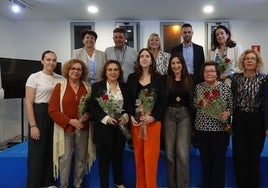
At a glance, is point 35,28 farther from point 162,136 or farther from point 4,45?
point 162,136

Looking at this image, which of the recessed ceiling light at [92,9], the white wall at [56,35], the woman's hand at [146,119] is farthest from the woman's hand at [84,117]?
the white wall at [56,35]

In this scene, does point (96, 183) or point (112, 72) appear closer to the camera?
point (112, 72)

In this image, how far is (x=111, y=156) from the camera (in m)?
2.88

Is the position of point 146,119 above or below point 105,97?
below

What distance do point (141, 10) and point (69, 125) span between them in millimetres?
3850

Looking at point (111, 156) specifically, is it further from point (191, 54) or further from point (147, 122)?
point (191, 54)

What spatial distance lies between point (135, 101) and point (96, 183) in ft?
4.07

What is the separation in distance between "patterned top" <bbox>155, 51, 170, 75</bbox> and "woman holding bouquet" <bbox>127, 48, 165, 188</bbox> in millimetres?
431

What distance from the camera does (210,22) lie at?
6926mm

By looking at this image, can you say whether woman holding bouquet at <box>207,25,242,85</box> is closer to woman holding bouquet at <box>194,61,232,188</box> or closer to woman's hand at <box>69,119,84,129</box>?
woman holding bouquet at <box>194,61,232,188</box>

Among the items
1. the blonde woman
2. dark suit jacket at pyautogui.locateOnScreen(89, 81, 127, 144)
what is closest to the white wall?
the blonde woman

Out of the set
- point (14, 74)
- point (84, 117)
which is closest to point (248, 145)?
point (84, 117)

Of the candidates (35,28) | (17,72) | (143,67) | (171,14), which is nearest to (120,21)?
(171,14)

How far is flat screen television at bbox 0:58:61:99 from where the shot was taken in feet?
16.7
